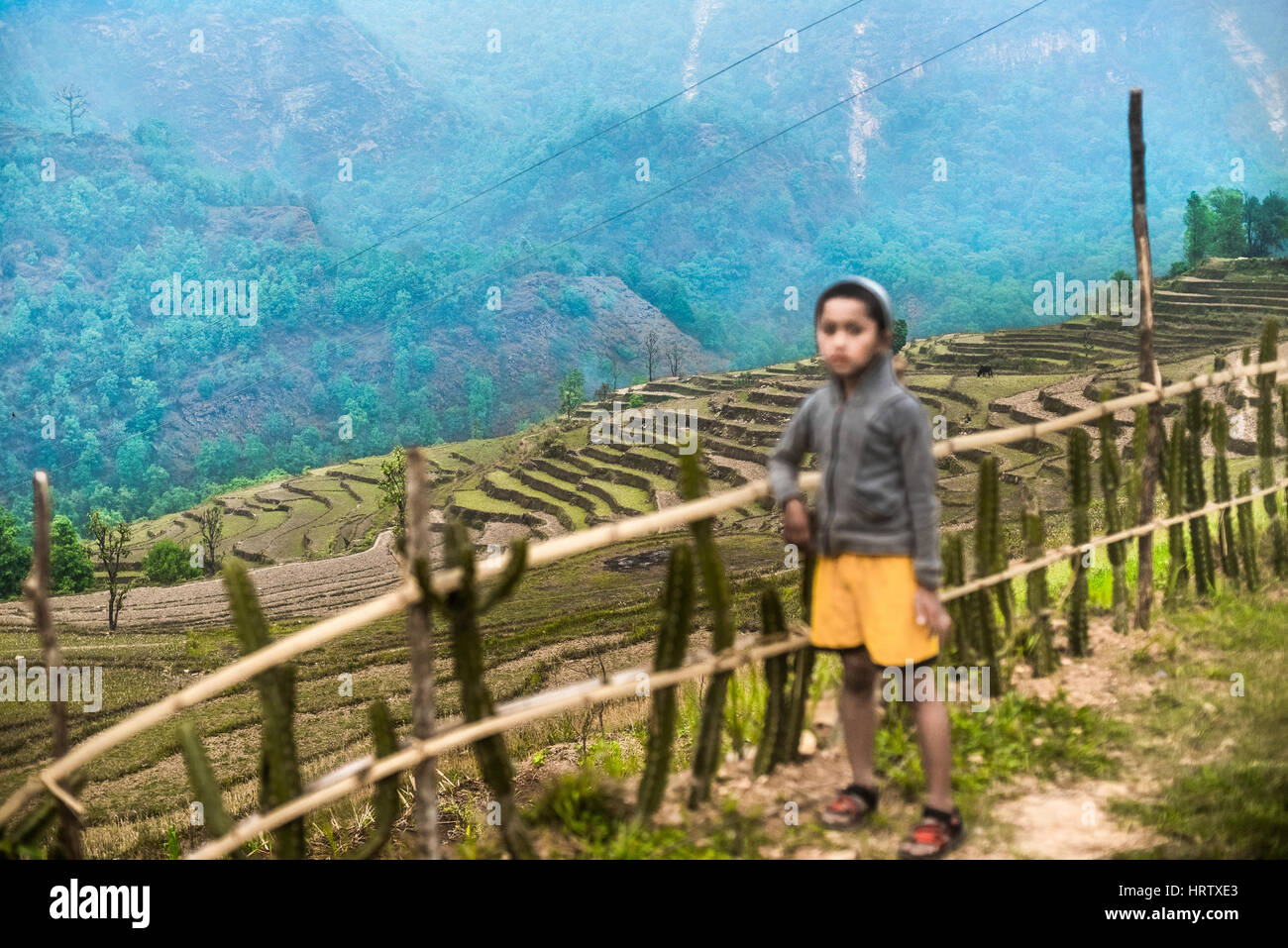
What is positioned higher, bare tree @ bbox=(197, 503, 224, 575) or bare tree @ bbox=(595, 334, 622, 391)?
bare tree @ bbox=(595, 334, 622, 391)

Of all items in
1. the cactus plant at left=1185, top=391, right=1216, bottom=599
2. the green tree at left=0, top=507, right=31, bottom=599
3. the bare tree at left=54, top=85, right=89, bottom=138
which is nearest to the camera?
the cactus plant at left=1185, top=391, right=1216, bottom=599

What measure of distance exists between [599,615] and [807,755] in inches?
822

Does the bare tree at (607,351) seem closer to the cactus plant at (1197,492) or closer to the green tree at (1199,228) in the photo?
the green tree at (1199,228)

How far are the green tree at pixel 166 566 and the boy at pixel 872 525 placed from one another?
43353mm

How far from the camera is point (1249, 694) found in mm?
3174

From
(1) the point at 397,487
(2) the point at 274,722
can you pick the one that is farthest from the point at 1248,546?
(1) the point at 397,487

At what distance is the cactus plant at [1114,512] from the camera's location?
11.8 feet

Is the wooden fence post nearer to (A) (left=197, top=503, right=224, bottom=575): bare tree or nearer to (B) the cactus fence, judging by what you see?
(B) the cactus fence

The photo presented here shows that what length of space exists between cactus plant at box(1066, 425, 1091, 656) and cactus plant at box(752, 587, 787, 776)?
1392 mm

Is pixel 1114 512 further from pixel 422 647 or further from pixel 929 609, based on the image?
pixel 422 647

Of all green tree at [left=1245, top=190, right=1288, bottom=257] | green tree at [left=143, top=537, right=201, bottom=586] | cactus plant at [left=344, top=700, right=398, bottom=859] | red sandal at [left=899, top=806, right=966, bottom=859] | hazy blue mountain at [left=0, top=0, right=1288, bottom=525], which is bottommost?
green tree at [left=143, top=537, right=201, bottom=586]

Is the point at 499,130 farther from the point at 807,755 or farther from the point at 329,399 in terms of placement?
the point at 807,755

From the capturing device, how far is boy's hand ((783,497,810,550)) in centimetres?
239

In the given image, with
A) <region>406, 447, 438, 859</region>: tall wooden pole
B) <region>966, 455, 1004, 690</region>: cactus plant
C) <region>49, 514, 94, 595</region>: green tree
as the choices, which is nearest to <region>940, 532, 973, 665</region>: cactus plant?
<region>966, 455, 1004, 690</region>: cactus plant
